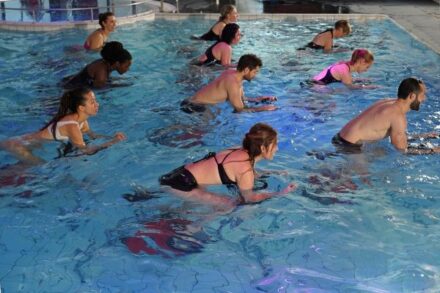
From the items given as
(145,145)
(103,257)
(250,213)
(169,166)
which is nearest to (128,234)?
(103,257)

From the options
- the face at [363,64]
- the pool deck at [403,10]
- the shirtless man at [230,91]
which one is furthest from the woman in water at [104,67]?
the pool deck at [403,10]

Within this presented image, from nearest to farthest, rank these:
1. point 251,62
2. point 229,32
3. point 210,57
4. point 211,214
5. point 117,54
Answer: point 211,214
point 251,62
point 117,54
point 229,32
point 210,57

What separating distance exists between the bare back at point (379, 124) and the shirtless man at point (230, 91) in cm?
→ 149

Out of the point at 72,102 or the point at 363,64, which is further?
the point at 363,64

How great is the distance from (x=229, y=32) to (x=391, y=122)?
12.7 ft

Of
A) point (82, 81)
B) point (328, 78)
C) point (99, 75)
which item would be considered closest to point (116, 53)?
point (99, 75)

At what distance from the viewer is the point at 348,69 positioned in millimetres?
7770

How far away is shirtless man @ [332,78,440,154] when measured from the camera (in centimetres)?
538

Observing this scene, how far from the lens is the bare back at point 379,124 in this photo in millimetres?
5445

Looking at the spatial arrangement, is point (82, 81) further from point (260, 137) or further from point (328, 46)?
point (328, 46)

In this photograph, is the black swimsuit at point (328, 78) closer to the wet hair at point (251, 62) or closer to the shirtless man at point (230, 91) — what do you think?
the shirtless man at point (230, 91)

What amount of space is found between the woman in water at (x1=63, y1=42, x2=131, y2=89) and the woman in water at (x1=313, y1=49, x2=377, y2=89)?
2947 mm

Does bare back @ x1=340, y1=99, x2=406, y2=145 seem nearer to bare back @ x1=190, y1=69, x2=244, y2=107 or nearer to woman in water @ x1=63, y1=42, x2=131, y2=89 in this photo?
bare back @ x1=190, y1=69, x2=244, y2=107

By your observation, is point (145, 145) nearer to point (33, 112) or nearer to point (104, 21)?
point (33, 112)
